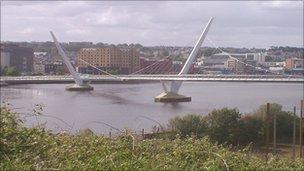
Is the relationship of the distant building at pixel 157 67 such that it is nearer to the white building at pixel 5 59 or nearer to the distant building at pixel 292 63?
the distant building at pixel 292 63

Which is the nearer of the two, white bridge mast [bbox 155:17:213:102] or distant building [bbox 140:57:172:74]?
white bridge mast [bbox 155:17:213:102]

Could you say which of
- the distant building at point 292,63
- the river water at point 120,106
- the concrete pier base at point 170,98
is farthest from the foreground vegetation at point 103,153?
the distant building at point 292,63

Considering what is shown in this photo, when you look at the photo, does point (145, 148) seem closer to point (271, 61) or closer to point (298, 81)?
point (298, 81)

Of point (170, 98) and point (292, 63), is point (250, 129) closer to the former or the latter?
point (170, 98)

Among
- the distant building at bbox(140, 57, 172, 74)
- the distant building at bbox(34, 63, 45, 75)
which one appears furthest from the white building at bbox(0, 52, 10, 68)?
the distant building at bbox(140, 57, 172, 74)

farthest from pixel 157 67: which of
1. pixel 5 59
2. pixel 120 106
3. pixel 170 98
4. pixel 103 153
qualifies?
pixel 103 153

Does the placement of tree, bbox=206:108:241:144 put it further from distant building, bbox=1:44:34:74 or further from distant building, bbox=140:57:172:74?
distant building, bbox=1:44:34:74
